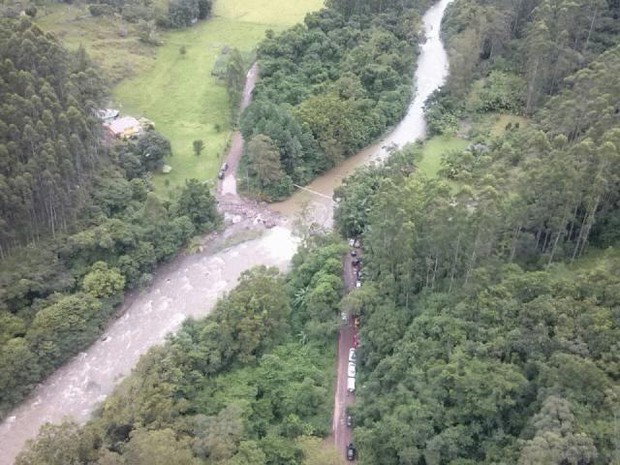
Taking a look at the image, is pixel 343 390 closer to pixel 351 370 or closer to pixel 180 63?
pixel 351 370

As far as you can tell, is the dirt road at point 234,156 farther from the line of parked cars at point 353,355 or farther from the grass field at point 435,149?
the grass field at point 435,149

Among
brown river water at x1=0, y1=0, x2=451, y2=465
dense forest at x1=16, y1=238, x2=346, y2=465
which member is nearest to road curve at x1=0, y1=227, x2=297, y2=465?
brown river water at x1=0, y1=0, x2=451, y2=465

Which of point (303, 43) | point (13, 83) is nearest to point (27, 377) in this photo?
point (13, 83)

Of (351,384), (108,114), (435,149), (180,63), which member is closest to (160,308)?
(351,384)

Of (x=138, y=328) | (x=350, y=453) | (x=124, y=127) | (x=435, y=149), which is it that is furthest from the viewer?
(x=435, y=149)

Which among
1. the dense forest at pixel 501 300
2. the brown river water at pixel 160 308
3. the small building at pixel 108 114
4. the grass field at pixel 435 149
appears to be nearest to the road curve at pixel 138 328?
the brown river water at pixel 160 308

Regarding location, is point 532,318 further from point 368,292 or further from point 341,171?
point 341,171

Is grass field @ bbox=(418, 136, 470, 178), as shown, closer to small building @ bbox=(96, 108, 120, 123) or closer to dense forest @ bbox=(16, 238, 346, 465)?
dense forest @ bbox=(16, 238, 346, 465)
